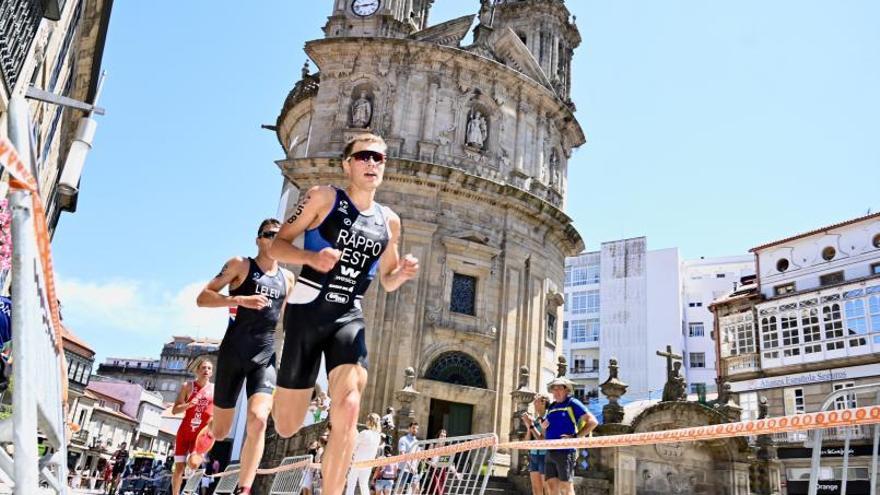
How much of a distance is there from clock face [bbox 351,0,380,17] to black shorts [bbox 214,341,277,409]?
24.4 meters

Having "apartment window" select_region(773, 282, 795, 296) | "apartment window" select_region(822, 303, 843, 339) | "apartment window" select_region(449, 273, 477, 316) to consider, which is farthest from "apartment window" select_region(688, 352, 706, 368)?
"apartment window" select_region(449, 273, 477, 316)

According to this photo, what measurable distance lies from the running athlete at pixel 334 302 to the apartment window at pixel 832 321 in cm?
3157

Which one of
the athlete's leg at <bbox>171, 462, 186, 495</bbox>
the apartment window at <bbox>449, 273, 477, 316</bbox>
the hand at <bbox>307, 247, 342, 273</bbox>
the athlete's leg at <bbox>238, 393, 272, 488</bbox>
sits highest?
the apartment window at <bbox>449, 273, 477, 316</bbox>

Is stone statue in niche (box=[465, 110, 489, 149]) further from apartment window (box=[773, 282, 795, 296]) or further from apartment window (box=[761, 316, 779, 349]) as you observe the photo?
apartment window (box=[773, 282, 795, 296])

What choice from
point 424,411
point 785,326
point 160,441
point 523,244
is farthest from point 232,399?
point 160,441

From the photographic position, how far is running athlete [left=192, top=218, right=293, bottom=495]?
5109 mm

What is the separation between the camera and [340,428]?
12.2 feet

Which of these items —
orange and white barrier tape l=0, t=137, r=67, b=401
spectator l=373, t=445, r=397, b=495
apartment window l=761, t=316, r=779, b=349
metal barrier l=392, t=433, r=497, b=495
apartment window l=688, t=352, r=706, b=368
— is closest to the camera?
orange and white barrier tape l=0, t=137, r=67, b=401

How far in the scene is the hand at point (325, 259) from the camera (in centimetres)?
360

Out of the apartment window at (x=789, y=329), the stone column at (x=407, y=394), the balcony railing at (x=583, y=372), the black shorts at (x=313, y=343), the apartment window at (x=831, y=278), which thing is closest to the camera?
the black shorts at (x=313, y=343)

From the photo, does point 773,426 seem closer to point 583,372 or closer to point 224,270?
point 224,270

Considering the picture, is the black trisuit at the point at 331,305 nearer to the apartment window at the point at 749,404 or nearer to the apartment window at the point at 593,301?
the apartment window at the point at 749,404

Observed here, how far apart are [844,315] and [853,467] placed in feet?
21.7

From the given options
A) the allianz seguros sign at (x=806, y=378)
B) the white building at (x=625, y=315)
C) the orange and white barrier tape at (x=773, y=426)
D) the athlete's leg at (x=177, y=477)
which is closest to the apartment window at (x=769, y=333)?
the allianz seguros sign at (x=806, y=378)
